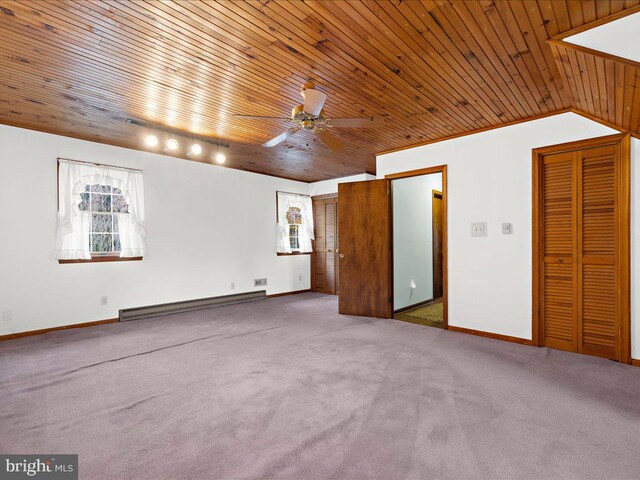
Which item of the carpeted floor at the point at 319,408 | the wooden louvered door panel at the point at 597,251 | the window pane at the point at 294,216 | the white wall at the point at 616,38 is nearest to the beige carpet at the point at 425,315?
the carpeted floor at the point at 319,408

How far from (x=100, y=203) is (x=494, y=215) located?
5.39m

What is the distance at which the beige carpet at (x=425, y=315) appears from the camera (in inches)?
184

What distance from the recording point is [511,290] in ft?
12.5

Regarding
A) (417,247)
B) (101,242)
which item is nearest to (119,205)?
(101,242)

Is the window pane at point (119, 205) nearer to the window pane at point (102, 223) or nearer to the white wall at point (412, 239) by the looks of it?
the window pane at point (102, 223)

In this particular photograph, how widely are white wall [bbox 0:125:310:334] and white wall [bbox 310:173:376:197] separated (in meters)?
0.20

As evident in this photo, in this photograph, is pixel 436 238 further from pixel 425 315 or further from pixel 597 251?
pixel 597 251

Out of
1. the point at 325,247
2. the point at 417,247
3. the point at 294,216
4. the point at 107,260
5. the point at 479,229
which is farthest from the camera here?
the point at 325,247

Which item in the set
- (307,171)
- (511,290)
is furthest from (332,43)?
(307,171)

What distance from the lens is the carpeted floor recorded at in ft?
5.53

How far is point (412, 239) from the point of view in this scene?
5617mm

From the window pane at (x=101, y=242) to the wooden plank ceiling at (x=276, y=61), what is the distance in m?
1.45

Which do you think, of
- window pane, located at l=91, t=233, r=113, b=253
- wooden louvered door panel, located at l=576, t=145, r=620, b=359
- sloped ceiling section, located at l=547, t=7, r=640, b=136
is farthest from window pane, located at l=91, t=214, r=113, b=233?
wooden louvered door panel, located at l=576, t=145, r=620, b=359

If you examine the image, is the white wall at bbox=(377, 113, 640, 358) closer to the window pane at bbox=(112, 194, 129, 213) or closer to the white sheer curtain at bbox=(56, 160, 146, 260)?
the white sheer curtain at bbox=(56, 160, 146, 260)
